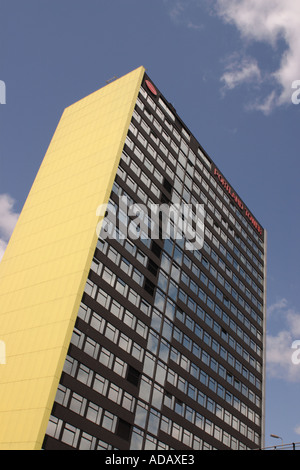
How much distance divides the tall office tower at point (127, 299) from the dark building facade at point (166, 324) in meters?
0.21

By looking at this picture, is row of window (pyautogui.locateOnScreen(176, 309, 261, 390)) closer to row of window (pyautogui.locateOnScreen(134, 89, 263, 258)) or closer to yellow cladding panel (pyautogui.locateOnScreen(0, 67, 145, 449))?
yellow cladding panel (pyautogui.locateOnScreen(0, 67, 145, 449))

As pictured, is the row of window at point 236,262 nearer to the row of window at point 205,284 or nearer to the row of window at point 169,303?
the row of window at point 205,284

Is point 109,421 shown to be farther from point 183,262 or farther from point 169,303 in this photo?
point 183,262

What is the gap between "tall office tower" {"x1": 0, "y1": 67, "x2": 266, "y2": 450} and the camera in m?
46.9

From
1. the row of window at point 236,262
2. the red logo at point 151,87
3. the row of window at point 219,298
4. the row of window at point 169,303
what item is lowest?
the row of window at point 169,303

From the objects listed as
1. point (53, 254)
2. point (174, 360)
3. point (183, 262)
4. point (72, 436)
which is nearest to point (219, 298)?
point (183, 262)

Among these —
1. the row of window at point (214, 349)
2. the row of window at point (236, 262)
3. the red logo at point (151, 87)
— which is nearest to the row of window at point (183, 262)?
the row of window at point (236, 262)

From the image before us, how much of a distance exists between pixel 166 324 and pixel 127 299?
337 inches

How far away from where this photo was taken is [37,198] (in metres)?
69.4

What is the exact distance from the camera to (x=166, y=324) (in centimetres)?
6219

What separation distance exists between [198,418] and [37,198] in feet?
127

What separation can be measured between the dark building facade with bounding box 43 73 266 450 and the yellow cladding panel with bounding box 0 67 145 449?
149cm

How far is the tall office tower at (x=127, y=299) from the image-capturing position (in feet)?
154
